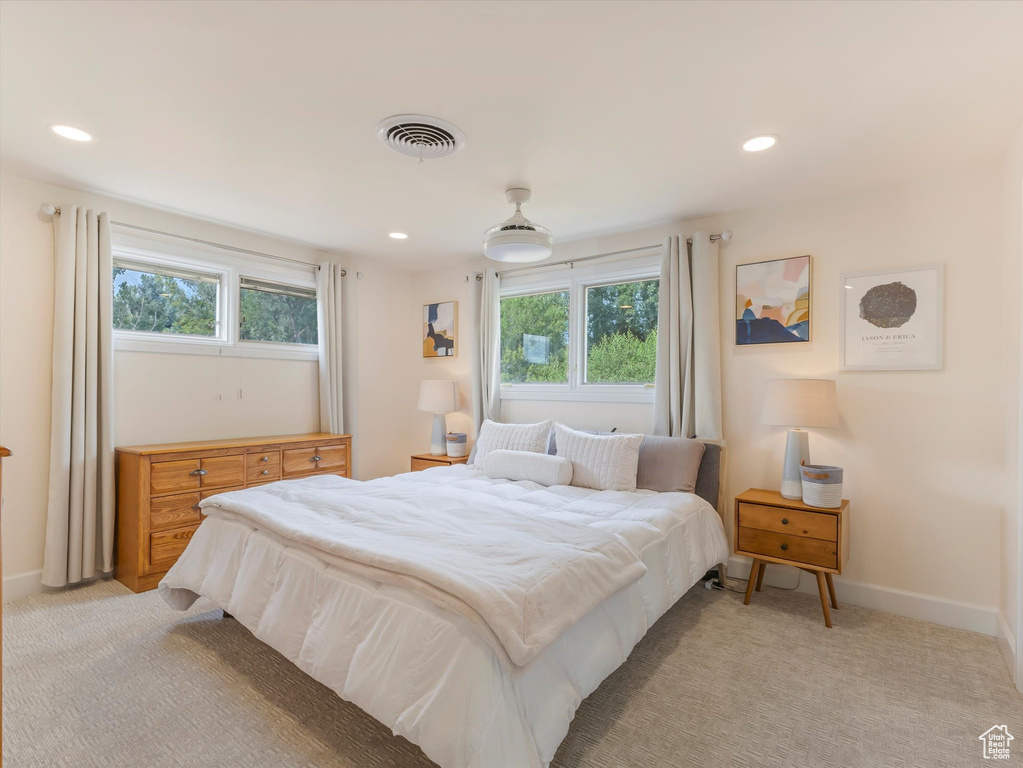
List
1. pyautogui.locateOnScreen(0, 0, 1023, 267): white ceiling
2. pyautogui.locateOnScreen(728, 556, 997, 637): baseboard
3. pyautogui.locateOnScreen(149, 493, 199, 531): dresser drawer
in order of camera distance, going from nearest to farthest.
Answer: pyautogui.locateOnScreen(0, 0, 1023, 267): white ceiling < pyautogui.locateOnScreen(728, 556, 997, 637): baseboard < pyautogui.locateOnScreen(149, 493, 199, 531): dresser drawer

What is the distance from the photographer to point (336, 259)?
4.68m

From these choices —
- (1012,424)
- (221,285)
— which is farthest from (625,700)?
(221,285)

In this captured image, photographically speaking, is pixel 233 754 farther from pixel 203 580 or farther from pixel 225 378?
pixel 225 378

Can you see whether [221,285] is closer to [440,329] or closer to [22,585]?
[440,329]

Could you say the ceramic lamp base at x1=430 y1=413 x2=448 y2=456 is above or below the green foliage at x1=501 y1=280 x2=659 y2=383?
below

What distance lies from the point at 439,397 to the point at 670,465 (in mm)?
2181

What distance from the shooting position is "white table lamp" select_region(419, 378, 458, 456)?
4656 mm

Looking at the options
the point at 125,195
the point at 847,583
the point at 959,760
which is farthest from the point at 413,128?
the point at 847,583

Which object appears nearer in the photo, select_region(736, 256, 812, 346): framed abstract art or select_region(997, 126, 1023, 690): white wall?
select_region(997, 126, 1023, 690): white wall

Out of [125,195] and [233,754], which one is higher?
[125,195]

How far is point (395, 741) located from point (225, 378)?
305 cm

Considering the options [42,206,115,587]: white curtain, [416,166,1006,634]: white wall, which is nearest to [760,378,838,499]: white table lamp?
[416,166,1006,634]: white wall

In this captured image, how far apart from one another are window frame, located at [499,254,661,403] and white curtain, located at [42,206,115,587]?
2.86 metres

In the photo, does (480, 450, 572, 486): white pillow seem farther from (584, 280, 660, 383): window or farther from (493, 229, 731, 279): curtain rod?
(493, 229, 731, 279): curtain rod
